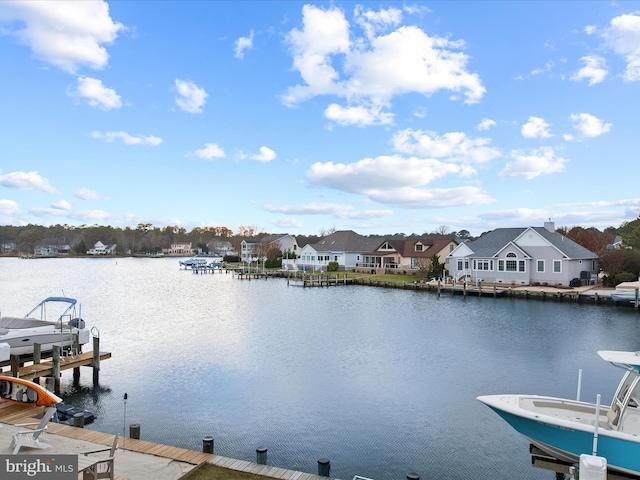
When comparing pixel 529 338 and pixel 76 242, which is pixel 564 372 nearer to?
pixel 529 338

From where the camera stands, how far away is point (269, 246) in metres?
102

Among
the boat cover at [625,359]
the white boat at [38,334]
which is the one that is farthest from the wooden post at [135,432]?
the boat cover at [625,359]

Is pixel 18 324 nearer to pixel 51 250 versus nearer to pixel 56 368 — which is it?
pixel 56 368

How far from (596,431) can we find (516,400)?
206 cm

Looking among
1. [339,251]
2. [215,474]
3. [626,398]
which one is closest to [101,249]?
[339,251]

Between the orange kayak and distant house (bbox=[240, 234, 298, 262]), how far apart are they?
81.9 meters

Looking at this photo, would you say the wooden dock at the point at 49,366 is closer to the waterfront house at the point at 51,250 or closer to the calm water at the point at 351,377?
the calm water at the point at 351,377

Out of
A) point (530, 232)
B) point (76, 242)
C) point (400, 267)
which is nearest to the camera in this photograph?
point (530, 232)

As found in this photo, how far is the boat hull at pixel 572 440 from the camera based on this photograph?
29.1 feet

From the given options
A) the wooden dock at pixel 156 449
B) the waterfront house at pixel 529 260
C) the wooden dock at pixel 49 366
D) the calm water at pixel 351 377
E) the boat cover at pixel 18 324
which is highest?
the waterfront house at pixel 529 260

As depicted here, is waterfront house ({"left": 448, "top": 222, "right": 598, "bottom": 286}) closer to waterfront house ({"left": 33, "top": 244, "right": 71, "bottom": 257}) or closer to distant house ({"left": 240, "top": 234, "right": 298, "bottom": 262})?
distant house ({"left": 240, "top": 234, "right": 298, "bottom": 262})

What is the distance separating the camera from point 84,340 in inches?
806

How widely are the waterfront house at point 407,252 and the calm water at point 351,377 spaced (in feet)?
100

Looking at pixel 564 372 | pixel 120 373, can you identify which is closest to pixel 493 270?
pixel 564 372
